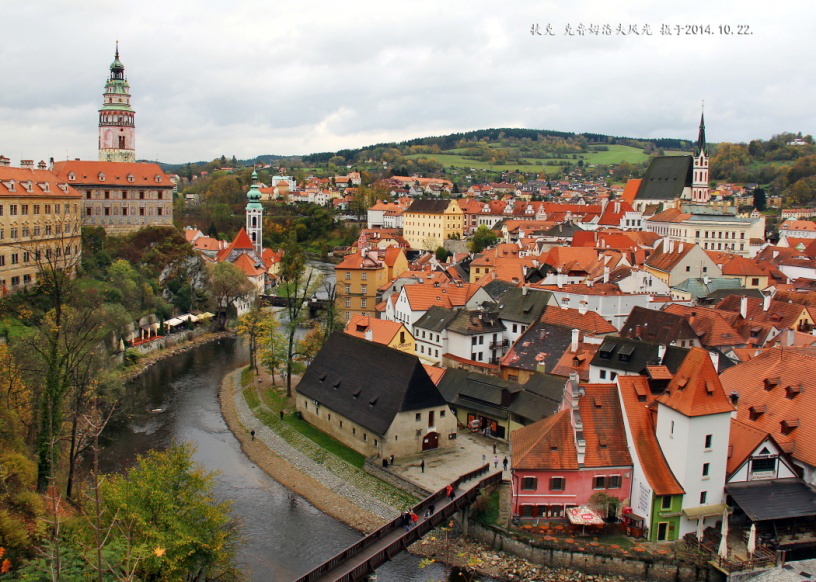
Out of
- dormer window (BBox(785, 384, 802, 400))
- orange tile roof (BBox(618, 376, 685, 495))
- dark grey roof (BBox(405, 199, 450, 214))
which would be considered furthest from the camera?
dark grey roof (BBox(405, 199, 450, 214))

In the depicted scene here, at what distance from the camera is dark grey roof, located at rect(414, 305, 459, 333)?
140 feet

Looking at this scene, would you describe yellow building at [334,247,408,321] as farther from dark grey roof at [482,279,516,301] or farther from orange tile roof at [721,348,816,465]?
orange tile roof at [721,348,816,465]

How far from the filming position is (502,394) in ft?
108

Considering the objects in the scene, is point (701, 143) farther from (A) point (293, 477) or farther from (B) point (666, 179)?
(A) point (293, 477)

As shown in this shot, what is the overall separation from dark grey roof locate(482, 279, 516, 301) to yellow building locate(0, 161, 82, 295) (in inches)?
1056

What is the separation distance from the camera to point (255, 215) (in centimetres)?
9225

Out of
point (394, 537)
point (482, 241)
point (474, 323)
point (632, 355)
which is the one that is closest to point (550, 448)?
point (394, 537)

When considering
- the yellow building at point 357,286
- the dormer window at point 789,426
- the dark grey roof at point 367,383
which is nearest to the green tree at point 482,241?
the yellow building at point 357,286

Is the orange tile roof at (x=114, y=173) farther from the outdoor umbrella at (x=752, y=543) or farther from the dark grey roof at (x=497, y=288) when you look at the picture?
the outdoor umbrella at (x=752, y=543)

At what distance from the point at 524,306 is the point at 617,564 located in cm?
2227

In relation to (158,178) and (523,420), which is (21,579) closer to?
→ (523,420)

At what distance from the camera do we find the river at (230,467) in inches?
936

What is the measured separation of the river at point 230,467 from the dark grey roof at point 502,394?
30.1ft

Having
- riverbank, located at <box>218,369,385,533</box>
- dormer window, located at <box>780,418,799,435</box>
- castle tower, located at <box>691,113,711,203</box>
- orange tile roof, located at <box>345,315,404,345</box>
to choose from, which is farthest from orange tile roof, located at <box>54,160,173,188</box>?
castle tower, located at <box>691,113,711,203</box>
